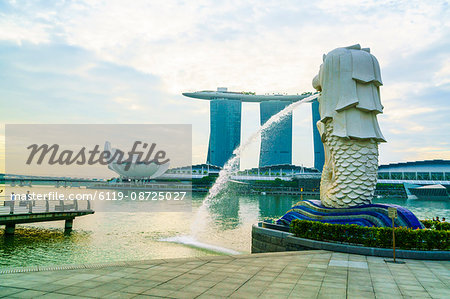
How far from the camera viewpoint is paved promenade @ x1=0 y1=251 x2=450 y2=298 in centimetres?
662

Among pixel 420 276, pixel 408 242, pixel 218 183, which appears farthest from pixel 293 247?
pixel 218 183

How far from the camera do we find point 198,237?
19.0 metres

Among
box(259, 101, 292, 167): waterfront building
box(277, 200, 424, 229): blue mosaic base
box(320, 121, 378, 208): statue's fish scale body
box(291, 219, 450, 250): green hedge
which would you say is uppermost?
box(259, 101, 292, 167): waterfront building

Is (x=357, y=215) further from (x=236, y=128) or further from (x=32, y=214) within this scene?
(x=236, y=128)

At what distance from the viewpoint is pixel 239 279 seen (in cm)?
755

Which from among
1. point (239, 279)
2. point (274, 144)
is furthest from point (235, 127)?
point (239, 279)

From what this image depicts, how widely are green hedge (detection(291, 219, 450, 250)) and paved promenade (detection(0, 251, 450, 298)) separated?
0.81 m

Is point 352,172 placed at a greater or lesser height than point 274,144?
lesser

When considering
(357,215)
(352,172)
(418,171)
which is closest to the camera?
(357,215)

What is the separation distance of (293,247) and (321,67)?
791 cm

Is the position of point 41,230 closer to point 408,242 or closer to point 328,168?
point 328,168

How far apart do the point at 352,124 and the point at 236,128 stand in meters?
135

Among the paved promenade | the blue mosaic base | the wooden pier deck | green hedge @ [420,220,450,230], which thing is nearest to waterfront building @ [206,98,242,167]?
the wooden pier deck

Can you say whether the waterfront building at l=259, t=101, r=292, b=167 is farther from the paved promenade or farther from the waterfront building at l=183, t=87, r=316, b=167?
the paved promenade
